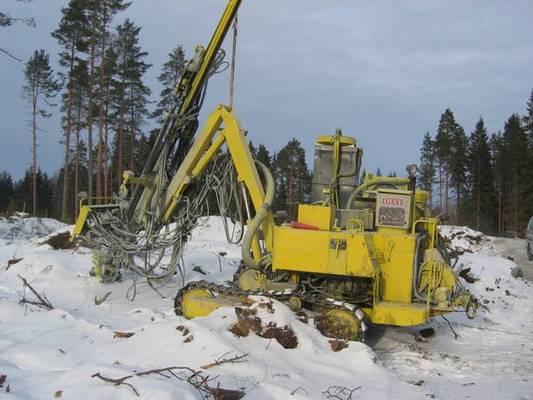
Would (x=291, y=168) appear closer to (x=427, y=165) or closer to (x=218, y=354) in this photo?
(x=427, y=165)

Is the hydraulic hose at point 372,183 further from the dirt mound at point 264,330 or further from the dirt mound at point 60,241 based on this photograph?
the dirt mound at point 60,241

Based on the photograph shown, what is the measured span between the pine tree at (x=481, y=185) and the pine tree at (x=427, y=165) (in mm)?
3629

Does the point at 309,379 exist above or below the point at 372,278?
below

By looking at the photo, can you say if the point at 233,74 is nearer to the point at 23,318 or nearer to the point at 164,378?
the point at 23,318

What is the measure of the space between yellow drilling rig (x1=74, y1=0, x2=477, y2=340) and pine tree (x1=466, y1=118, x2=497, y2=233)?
1787 inches

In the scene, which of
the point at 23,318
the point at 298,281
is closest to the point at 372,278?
the point at 298,281

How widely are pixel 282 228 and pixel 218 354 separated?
100.0 inches

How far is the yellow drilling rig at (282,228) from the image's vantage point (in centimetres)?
813

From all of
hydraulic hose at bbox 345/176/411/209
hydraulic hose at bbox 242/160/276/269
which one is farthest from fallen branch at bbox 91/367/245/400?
hydraulic hose at bbox 345/176/411/209

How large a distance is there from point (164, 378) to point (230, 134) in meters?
4.92

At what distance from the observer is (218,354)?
20.5 feet

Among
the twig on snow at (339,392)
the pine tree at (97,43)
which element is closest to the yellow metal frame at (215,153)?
the twig on snow at (339,392)

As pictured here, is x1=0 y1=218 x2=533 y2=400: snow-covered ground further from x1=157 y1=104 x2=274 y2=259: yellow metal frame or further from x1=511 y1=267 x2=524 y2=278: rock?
x1=511 y1=267 x2=524 y2=278: rock

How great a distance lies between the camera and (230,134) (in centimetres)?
927
